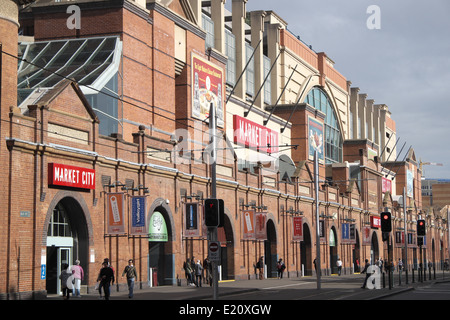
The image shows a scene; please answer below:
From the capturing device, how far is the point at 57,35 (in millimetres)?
47688

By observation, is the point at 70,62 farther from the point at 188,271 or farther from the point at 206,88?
the point at 188,271

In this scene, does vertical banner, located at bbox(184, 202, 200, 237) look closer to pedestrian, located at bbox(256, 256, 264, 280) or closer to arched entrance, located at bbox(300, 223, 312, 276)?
pedestrian, located at bbox(256, 256, 264, 280)

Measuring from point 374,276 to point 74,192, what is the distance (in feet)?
60.8

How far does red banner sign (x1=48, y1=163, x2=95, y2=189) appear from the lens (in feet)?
112

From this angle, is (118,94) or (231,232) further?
(231,232)

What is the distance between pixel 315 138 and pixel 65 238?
47.3m

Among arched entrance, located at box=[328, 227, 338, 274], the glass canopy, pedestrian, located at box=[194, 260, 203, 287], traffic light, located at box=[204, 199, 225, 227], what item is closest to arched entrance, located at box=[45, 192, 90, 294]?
the glass canopy

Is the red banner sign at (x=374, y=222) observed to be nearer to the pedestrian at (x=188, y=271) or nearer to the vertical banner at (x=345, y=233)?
the vertical banner at (x=345, y=233)

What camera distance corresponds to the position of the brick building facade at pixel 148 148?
33.7 meters

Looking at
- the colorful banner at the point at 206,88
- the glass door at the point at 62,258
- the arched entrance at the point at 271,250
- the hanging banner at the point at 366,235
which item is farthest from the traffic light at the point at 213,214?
the hanging banner at the point at 366,235

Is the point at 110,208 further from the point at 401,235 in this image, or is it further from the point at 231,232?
the point at 401,235

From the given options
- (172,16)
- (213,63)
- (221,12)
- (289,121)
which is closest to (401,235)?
(289,121)

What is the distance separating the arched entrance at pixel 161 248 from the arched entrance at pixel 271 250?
1678 centimetres

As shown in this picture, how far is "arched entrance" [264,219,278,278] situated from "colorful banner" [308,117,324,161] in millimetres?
18155
